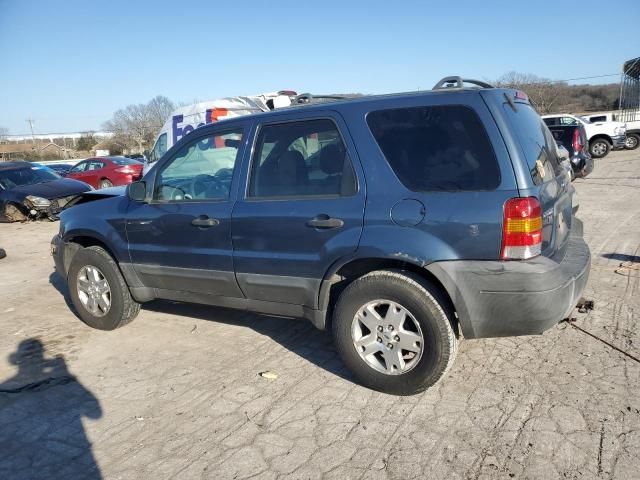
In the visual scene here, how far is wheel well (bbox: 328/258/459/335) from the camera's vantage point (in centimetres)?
310

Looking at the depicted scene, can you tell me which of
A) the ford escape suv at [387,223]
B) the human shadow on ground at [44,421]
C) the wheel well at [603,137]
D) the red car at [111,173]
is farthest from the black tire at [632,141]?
the human shadow on ground at [44,421]

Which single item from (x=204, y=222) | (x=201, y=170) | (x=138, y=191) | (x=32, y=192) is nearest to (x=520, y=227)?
(x=204, y=222)

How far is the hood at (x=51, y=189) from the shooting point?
12.0 m

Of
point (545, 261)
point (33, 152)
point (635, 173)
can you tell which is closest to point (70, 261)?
point (545, 261)

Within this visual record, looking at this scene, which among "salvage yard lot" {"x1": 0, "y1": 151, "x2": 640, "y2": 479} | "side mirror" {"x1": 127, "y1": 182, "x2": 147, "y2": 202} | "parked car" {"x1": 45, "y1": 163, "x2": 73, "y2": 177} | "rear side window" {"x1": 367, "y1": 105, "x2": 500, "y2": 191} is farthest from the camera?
"parked car" {"x1": 45, "y1": 163, "x2": 73, "y2": 177}

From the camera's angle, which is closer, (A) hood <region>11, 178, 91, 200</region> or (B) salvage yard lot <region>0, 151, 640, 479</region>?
(B) salvage yard lot <region>0, 151, 640, 479</region>

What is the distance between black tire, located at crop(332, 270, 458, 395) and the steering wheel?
1.40 meters

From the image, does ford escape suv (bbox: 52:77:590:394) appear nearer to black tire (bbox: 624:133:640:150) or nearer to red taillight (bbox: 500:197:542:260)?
red taillight (bbox: 500:197:542:260)

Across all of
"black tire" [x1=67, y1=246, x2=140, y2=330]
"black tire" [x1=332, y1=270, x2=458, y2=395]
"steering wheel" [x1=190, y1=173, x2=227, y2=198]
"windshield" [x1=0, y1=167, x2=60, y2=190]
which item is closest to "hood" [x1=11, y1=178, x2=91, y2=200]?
"windshield" [x1=0, y1=167, x2=60, y2=190]

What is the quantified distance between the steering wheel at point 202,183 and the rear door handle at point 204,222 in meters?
0.25

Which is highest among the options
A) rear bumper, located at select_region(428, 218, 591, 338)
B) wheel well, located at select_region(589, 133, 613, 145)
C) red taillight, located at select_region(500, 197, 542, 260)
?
red taillight, located at select_region(500, 197, 542, 260)

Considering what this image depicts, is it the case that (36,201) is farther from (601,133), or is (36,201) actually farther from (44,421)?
(601,133)

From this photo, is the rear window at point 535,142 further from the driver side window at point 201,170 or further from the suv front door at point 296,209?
the driver side window at point 201,170

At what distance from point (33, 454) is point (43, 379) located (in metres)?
1.07
